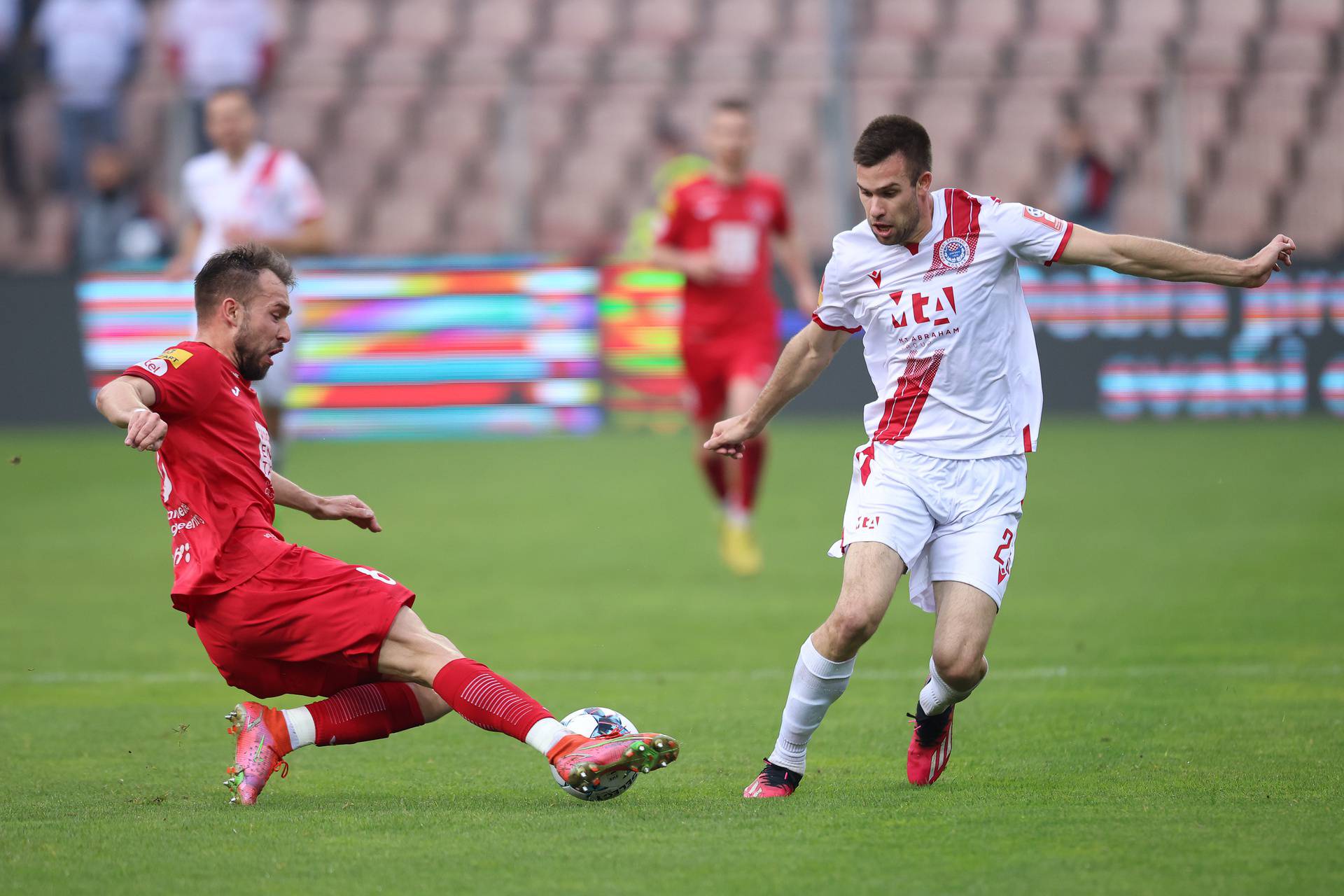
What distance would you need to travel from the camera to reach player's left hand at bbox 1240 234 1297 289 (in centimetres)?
511

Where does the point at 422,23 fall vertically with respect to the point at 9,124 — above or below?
above

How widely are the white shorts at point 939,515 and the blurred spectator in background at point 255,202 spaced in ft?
19.5

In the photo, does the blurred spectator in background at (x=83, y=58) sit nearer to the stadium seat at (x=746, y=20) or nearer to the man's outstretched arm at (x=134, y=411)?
the stadium seat at (x=746, y=20)

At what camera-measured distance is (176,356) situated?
16.4 feet

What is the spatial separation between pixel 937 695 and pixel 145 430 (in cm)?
244

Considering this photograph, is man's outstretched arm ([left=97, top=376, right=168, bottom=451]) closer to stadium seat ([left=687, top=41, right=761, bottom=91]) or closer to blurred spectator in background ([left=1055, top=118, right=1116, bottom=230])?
blurred spectator in background ([left=1055, top=118, right=1116, bottom=230])

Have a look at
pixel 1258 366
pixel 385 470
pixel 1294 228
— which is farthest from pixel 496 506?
pixel 1294 228

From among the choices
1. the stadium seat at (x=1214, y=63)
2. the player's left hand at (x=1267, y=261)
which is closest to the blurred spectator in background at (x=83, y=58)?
the stadium seat at (x=1214, y=63)

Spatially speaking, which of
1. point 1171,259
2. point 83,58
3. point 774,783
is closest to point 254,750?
point 774,783

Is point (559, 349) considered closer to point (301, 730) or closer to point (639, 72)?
point (639, 72)

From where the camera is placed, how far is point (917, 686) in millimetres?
7195

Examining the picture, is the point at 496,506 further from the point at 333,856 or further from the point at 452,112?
the point at 333,856

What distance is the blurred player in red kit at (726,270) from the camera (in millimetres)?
11055

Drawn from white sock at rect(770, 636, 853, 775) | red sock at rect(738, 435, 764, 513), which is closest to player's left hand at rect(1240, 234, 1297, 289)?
white sock at rect(770, 636, 853, 775)
